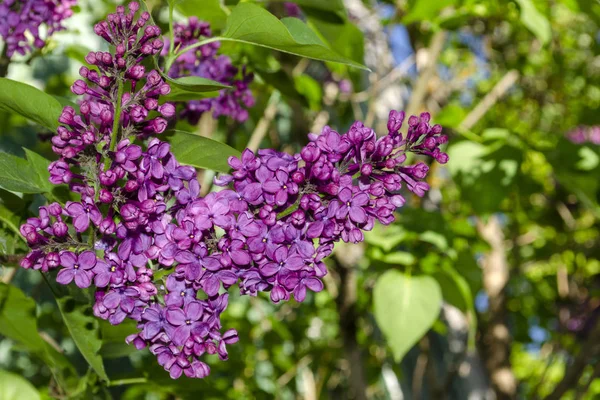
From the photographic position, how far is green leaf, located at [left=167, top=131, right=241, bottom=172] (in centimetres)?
61

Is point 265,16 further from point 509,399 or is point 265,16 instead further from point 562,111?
point 562,111

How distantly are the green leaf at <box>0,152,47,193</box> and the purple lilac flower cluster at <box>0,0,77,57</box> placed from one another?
25cm

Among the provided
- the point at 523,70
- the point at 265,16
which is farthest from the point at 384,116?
the point at 265,16

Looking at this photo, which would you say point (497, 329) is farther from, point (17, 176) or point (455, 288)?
point (17, 176)

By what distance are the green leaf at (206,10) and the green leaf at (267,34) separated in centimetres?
23

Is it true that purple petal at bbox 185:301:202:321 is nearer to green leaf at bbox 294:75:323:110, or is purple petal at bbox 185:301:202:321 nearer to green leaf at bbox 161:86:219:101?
green leaf at bbox 161:86:219:101

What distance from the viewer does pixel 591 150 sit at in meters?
1.37

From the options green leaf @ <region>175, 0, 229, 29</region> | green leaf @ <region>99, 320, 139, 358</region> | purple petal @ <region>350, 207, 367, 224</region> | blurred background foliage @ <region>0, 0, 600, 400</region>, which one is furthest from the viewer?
blurred background foliage @ <region>0, 0, 600, 400</region>

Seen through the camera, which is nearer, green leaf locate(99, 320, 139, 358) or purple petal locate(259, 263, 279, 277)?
purple petal locate(259, 263, 279, 277)

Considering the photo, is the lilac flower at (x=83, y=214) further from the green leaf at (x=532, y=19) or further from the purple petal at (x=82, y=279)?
the green leaf at (x=532, y=19)

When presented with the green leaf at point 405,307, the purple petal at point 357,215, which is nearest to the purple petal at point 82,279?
the purple petal at point 357,215

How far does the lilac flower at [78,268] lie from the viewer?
1.79 feet

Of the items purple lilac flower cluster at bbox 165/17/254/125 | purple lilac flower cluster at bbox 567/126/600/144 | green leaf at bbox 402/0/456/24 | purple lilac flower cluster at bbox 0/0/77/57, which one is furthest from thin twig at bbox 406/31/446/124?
purple lilac flower cluster at bbox 567/126/600/144

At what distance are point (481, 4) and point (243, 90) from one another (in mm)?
705
